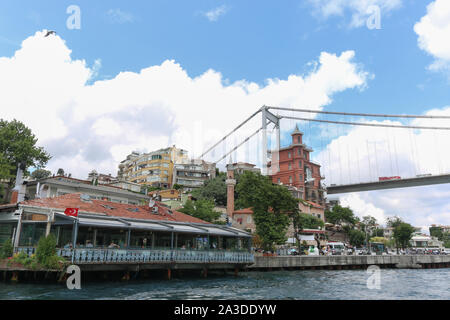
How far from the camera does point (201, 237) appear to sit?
38438 millimetres

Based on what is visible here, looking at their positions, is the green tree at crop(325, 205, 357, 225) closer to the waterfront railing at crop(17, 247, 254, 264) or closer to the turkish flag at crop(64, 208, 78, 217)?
the waterfront railing at crop(17, 247, 254, 264)

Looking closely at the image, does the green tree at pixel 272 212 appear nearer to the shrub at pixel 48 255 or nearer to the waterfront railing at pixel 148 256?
the waterfront railing at pixel 148 256

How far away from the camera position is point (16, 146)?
46.0m

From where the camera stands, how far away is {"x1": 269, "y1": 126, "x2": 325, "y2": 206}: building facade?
92.5m

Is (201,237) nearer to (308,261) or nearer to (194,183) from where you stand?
(308,261)

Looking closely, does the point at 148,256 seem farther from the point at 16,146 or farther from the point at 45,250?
the point at 16,146

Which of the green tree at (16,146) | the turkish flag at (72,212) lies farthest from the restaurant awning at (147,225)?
the green tree at (16,146)

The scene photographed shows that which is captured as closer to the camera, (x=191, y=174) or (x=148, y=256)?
(x=148, y=256)

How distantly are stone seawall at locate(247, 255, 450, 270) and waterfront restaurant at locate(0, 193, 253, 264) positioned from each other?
8890mm

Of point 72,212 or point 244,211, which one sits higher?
point 244,211

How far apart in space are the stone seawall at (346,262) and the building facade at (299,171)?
3315cm

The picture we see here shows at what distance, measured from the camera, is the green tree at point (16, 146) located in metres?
45.1

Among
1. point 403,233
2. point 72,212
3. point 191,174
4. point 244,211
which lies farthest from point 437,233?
point 72,212

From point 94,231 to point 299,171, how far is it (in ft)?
230
